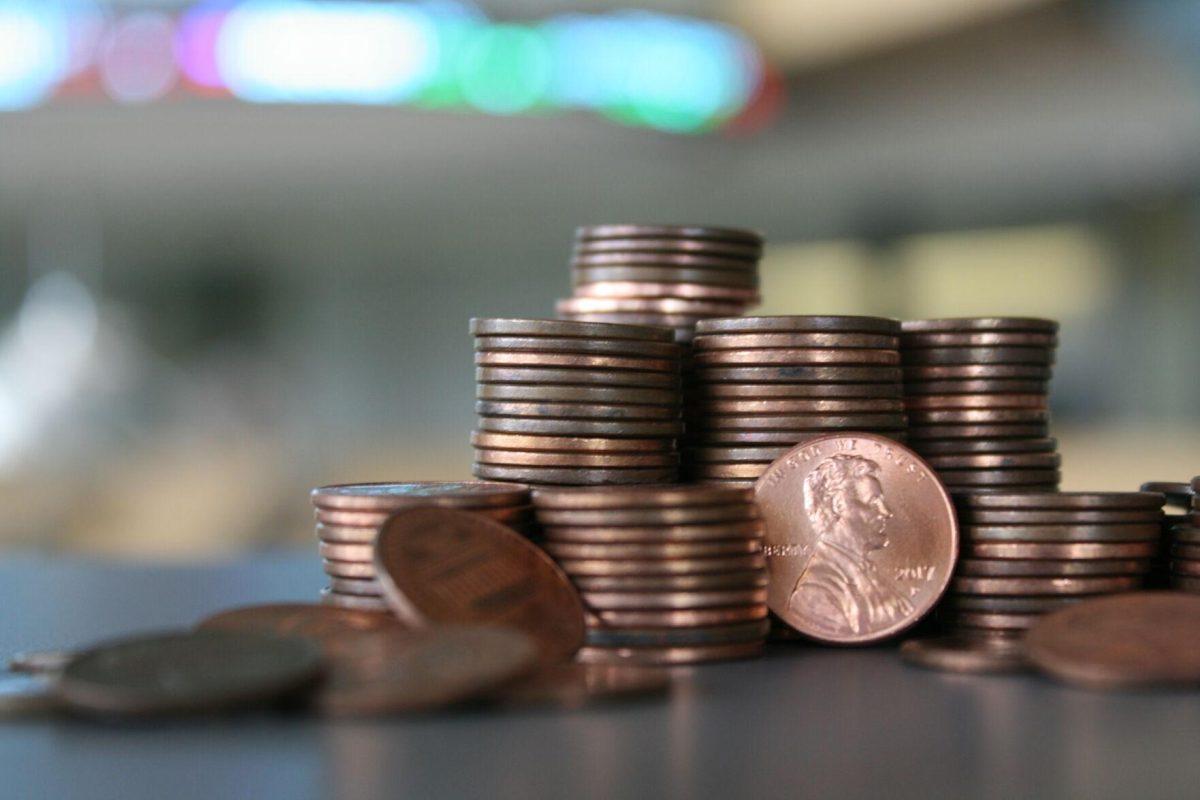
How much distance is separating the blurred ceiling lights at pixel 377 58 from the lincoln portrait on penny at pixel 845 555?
334 inches

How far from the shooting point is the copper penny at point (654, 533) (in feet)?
5.85

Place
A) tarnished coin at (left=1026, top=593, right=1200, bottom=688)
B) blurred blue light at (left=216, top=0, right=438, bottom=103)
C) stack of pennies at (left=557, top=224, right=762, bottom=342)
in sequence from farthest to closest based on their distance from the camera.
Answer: blurred blue light at (left=216, top=0, right=438, bottom=103)
stack of pennies at (left=557, top=224, right=762, bottom=342)
tarnished coin at (left=1026, top=593, right=1200, bottom=688)

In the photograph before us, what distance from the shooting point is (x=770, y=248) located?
11719 mm

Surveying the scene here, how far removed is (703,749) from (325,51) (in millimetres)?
9242

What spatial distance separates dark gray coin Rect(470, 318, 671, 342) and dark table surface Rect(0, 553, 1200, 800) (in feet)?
1.70

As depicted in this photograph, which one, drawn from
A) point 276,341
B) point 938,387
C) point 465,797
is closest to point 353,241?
point 276,341

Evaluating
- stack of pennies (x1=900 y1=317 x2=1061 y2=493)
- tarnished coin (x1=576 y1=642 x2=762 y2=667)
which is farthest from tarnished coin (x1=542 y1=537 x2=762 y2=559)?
stack of pennies (x1=900 y1=317 x2=1061 y2=493)

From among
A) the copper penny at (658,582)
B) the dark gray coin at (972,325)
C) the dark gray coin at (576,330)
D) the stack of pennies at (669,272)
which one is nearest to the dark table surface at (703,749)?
the copper penny at (658,582)

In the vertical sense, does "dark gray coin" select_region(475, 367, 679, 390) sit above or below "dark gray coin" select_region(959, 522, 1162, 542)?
above

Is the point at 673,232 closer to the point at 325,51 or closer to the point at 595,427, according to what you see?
the point at 595,427

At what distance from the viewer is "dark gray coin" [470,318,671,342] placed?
80.0 inches

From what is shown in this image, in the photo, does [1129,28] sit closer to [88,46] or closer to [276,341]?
[88,46]

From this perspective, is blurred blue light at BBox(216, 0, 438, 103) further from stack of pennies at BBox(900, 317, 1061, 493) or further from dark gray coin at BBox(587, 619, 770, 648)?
dark gray coin at BBox(587, 619, 770, 648)

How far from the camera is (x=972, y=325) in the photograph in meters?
2.19
